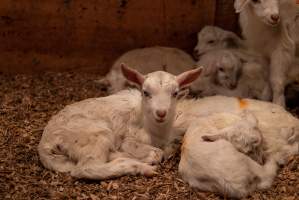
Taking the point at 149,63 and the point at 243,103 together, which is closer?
the point at 243,103

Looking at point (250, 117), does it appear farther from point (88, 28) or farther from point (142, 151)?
point (88, 28)

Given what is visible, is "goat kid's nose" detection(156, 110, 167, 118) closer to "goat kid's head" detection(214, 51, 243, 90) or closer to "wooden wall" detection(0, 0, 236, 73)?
"goat kid's head" detection(214, 51, 243, 90)

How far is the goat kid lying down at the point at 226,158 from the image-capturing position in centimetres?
389

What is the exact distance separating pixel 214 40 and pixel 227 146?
2.50 meters

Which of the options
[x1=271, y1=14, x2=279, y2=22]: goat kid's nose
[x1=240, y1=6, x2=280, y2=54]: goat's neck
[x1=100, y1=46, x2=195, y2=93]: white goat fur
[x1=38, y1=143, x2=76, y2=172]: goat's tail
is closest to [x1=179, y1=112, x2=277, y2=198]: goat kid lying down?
[x1=38, y1=143, x2=76, y2=172]: goat's tail

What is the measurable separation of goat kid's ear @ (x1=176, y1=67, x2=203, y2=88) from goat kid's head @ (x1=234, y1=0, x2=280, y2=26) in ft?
3.22

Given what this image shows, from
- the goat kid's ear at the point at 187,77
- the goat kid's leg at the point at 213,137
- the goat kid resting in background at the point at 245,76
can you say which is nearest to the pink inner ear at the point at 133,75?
the goat kid's ear at the point at 187,77

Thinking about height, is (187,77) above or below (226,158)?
above

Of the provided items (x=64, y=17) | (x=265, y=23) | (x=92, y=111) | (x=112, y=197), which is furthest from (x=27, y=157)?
(x=265, y=23)

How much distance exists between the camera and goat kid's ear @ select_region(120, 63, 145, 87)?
182 inches

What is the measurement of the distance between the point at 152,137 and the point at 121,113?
14.6 inches

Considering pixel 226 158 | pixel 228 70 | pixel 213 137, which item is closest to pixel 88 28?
pixel 228 70

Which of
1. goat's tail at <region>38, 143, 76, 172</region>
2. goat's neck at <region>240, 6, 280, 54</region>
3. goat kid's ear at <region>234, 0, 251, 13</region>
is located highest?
goat kid's ear at <region>234, 0, 251, 13</region>

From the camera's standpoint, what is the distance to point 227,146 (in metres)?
4.06
